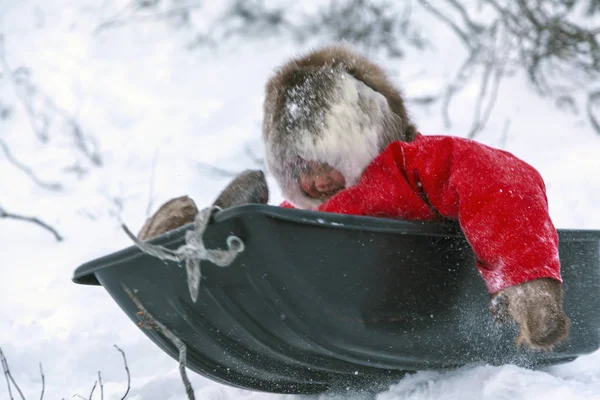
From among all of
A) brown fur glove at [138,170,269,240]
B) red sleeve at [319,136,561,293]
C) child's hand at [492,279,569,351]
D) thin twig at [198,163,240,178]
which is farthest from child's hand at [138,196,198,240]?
thin twig at [198,163,240,178]

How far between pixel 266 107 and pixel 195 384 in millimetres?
848

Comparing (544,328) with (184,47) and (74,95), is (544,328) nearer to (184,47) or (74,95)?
(74,95)

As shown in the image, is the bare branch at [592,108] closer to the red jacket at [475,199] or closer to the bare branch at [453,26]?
the bare branch at [453,26]

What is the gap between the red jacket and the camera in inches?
56.0

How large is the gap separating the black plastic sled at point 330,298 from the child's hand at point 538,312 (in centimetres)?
18

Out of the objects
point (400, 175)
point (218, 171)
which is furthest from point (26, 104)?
point (400, 175)

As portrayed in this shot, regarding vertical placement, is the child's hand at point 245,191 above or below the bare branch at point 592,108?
above

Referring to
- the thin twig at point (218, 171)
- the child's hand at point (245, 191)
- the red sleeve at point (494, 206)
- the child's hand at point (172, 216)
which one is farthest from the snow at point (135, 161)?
the child's hand at point (172, 216)

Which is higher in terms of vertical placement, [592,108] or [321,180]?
[321,180]

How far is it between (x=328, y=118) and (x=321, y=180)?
0.17 m

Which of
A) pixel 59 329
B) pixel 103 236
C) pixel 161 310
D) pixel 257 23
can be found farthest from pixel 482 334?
pixel 257 23

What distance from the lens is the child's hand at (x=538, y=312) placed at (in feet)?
4.54

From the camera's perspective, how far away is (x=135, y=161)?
5.24 m

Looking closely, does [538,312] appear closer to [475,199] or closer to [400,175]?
[475,199]
